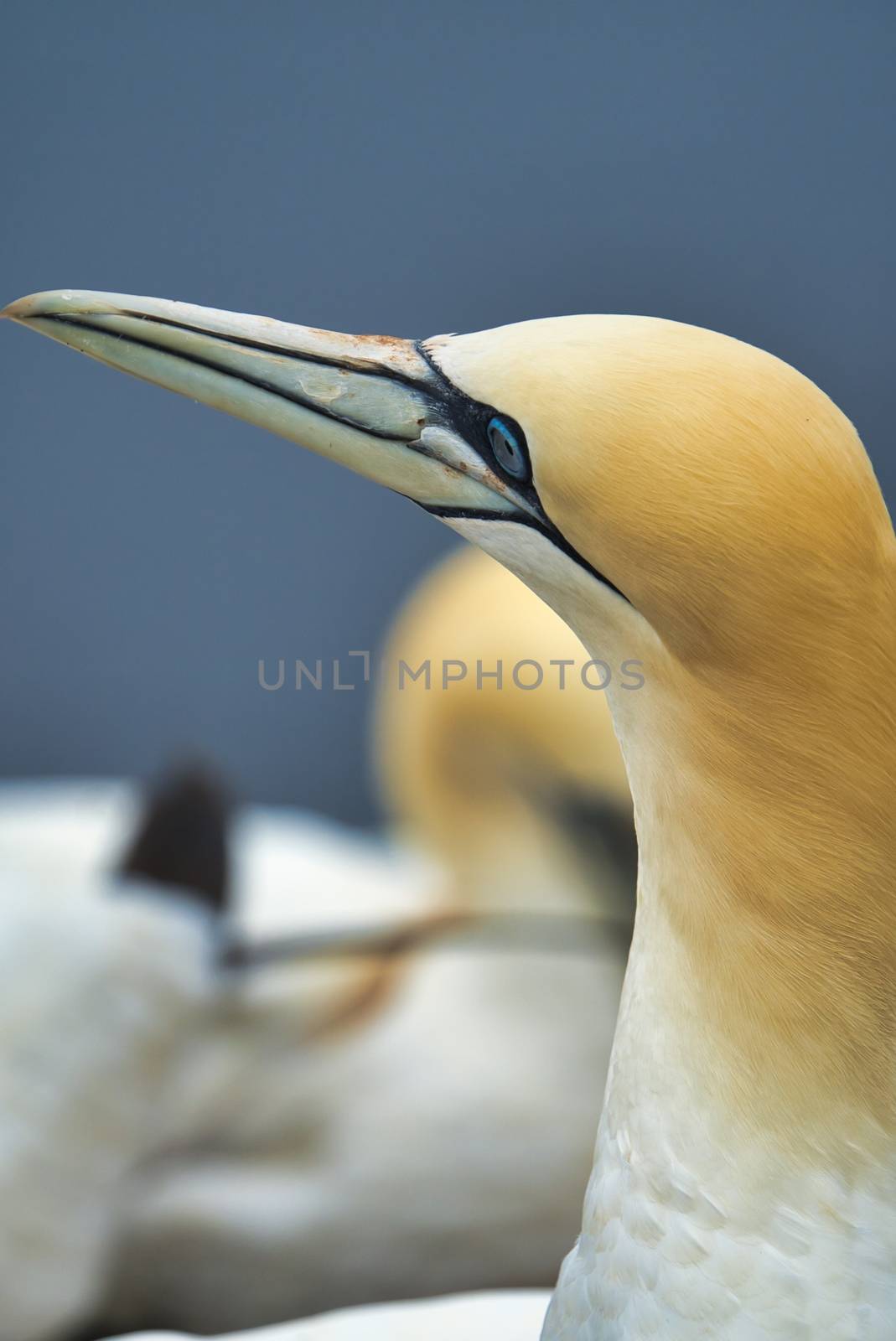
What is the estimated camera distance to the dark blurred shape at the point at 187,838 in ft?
6.95

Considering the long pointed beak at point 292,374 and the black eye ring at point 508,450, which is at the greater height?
the long pointed beak at point 292,374

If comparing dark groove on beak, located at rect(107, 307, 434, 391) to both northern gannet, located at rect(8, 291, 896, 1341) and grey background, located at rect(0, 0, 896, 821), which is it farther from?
grey background, located at rect(0, 0, 896, 821)

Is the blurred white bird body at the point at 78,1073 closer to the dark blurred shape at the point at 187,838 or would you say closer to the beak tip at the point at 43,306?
the dark blurred shape at the point at 187,838

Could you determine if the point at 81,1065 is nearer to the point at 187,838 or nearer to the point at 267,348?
the point at 187,838

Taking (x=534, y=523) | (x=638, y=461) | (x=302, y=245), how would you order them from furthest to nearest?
(x=302, y=245)
(x=534, y=523)
(x=638, y=461)

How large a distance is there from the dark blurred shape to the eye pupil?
135cm

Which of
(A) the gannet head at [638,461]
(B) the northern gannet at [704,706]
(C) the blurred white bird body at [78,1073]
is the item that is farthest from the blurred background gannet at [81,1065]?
(A) the gannet head at [638,461]

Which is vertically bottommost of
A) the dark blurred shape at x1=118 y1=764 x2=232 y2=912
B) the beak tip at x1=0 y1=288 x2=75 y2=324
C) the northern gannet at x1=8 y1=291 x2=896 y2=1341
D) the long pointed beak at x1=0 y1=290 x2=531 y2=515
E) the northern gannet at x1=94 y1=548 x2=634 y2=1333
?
the northern gannet at x1=94 y1=548 x2=634 y2=1333

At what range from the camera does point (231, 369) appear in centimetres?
92

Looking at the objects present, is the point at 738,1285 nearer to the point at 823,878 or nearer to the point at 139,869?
the point at 823,878

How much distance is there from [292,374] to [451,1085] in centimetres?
151

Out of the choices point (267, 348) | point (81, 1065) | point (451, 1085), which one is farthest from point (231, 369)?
point (451, 1085)

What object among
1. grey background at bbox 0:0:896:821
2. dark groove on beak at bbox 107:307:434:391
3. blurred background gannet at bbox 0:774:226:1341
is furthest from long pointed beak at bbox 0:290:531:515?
grey background at bbox 0:0:896:821

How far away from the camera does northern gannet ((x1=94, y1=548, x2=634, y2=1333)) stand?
2.11 meters
